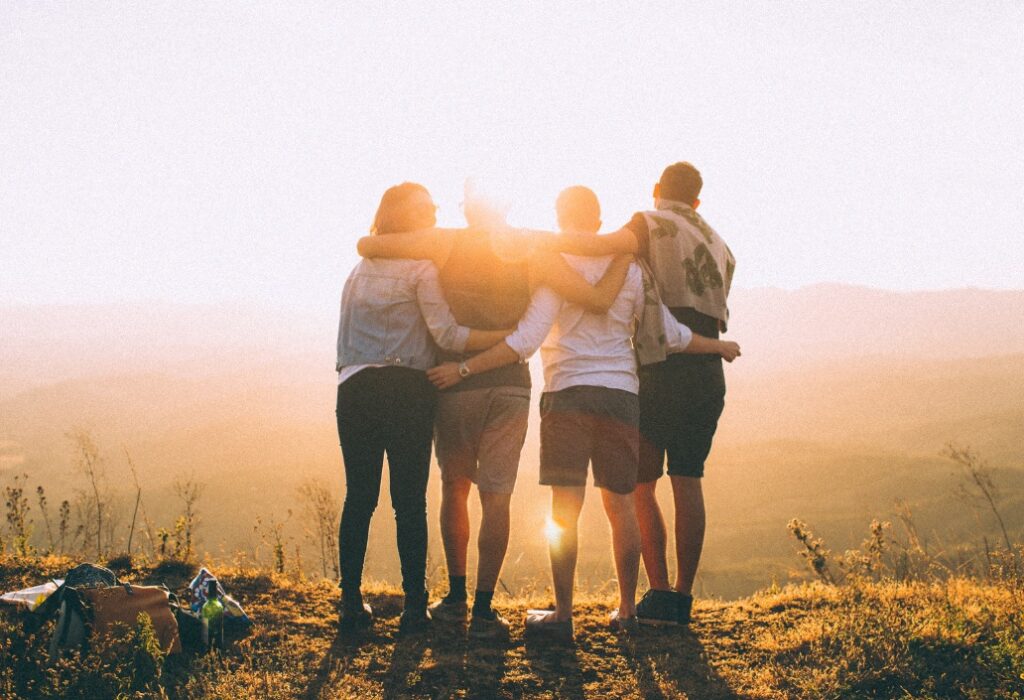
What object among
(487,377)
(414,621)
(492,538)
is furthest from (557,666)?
(487,377)

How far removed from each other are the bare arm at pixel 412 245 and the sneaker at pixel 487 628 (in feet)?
6.27

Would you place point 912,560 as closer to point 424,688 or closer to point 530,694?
point 530,694

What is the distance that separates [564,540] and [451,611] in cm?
81

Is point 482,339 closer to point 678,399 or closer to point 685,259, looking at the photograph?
point 678,399

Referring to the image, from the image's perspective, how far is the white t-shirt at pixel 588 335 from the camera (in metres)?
4.05

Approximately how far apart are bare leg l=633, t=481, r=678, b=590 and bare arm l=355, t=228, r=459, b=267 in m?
1.78

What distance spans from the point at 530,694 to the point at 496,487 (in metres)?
1.03

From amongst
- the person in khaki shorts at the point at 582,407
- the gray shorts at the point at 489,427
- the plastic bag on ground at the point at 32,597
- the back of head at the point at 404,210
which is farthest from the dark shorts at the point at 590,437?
the plastic bag on ground at the point at 32,597

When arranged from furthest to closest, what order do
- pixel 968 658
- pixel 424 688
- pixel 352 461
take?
pixel 352 461, pixel 968 658, pixel 424 688

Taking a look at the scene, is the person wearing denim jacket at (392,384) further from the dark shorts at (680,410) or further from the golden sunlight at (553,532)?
the dark shorts at (680,410)

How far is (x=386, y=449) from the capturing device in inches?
156

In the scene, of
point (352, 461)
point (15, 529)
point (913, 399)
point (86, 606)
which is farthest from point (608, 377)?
point (913, 399)

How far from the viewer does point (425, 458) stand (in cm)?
400

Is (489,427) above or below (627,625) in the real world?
above
